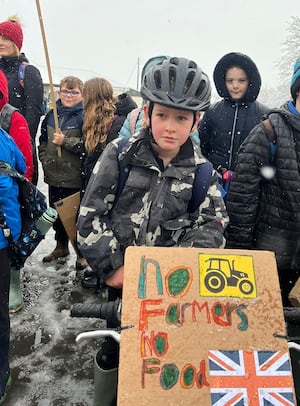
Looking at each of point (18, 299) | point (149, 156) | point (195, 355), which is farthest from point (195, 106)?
point (18, 299)

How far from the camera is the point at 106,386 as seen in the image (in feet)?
7.92

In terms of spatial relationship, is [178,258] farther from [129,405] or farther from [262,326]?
[129,405]

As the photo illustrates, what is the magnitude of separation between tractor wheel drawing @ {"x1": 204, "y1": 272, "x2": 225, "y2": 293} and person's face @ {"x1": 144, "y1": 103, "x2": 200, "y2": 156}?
821 mm

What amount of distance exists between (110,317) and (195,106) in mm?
1091

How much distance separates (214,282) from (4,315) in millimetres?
1848

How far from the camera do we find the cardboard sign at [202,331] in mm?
1291

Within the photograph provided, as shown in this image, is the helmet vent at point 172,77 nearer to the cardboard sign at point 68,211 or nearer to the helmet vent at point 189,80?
the helmet vent at point 189,80

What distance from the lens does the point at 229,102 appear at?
403cm

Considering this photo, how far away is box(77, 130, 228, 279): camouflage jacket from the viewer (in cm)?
213

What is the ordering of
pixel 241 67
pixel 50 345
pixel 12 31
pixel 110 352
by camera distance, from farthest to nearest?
pixel 12 31 < pixel 241 67 < pixel 50 345 < pixel 110 352

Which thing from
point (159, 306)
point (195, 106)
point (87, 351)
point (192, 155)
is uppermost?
point (195, 106)

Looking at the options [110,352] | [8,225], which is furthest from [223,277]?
[8,225]

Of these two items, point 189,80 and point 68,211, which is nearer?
point 189,80

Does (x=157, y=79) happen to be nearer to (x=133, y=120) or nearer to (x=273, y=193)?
(x=273, y=193)
